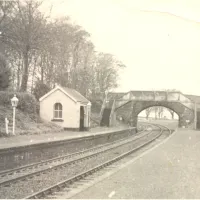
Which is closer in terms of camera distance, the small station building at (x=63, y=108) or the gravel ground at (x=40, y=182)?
the gravel ground at (x=40, y=182)

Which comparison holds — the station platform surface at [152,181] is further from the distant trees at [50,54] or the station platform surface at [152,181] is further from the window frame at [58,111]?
the window frame at [58,111]

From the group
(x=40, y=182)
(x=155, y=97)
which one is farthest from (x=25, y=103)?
(x=155, y=97)

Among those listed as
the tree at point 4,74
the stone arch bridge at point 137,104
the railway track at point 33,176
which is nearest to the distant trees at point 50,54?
the tree at point 4,74

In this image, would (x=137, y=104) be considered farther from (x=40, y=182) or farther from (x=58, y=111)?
(x=40, y=182)

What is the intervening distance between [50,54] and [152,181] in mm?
27309

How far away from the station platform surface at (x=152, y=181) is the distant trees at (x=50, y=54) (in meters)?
14.5

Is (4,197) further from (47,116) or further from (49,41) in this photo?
(49,41)

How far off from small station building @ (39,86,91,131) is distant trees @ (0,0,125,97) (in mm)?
3227

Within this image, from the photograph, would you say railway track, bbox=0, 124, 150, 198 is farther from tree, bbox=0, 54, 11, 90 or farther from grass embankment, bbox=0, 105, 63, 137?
tree, bbox=0, 54, 11, 90

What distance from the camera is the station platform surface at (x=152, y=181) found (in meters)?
8.68

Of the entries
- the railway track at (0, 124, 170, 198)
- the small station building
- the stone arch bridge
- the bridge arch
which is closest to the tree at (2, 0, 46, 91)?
the small station building

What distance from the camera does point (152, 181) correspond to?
1049 centimetres

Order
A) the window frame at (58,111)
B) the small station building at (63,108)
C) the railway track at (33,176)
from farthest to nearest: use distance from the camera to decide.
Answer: the window frame at (58,111) < the small station building at (63,108) < the railway track at (33,176)

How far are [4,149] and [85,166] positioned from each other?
295 cm
